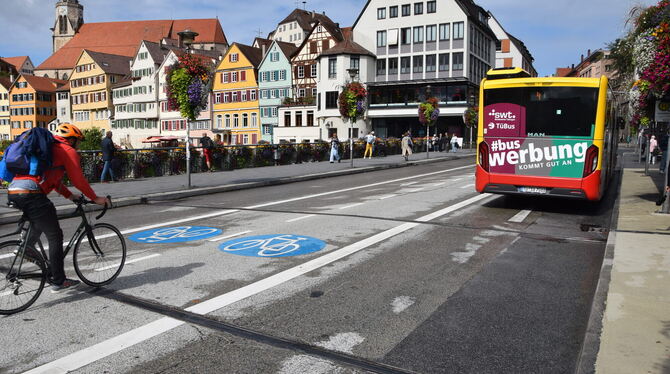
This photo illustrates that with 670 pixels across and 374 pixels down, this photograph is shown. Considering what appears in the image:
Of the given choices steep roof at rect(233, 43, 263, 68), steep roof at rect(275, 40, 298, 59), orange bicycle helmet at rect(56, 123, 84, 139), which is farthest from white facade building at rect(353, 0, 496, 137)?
orange bicycle helmet at rect(56, 123, 84, 139)

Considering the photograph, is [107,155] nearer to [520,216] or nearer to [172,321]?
[520,216]

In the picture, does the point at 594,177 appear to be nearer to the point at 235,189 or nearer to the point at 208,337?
the point at 208,337

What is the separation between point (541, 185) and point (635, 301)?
6.75m

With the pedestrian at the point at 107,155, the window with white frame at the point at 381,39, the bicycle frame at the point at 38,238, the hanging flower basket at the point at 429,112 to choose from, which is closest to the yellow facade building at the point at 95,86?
the window with white frame at the point at 381,39

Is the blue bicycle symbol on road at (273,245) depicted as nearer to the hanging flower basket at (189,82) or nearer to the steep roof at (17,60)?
the hanging flower basket at (189,82)

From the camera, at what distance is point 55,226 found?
5.22 metres

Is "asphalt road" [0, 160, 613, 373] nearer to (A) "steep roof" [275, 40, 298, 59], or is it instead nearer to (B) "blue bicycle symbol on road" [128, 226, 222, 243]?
(B) "blue bicycle symbol on road" [128, 226, 222, 243]

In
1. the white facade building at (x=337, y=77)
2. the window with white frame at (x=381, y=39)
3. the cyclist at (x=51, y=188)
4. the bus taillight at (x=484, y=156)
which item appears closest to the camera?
the cyclist at (x=51, y=188)

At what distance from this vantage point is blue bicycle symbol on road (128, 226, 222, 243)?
8.59 metres

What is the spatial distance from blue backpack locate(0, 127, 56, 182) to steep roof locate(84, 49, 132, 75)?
9950 centimetres

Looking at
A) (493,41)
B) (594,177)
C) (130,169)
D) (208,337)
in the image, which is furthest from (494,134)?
(493,41)

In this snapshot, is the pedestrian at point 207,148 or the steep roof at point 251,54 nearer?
the pedestrian at point 207,148

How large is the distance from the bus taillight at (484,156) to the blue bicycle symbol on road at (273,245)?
5.24 metres

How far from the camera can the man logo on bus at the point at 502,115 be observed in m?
11.9
